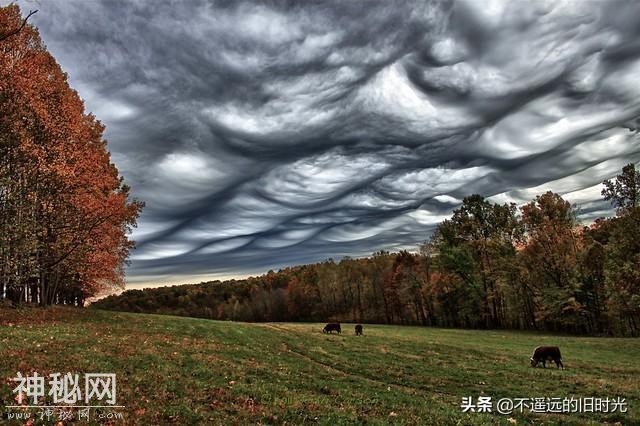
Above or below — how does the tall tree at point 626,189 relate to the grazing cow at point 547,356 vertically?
above

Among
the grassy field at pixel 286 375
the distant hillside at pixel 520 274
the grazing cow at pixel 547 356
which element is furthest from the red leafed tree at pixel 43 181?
the distant hillside at pixel 520 274

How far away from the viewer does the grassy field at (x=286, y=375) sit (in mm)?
13070

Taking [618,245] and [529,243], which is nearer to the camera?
[618,245]

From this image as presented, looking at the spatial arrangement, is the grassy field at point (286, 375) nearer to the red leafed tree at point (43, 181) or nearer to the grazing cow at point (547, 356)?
the grazing cow at point (547, 356)

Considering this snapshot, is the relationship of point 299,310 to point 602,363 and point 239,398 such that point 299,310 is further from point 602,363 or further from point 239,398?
point 239,398

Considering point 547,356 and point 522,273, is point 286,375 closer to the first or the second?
point 547,356

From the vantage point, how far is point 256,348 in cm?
2916

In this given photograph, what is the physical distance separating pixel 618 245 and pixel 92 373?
195 ft

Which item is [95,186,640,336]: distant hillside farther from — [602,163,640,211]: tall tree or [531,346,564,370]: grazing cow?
[531,346,564,370]: grazing cow

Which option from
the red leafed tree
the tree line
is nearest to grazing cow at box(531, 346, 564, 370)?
the tree line

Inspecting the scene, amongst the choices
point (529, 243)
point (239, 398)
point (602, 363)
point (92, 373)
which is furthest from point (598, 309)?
point (92, 373)

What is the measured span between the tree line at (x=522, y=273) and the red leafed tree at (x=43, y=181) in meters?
59.5

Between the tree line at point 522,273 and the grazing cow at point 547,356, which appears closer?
the grazing cow at point 547,356

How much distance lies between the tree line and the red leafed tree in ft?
195
